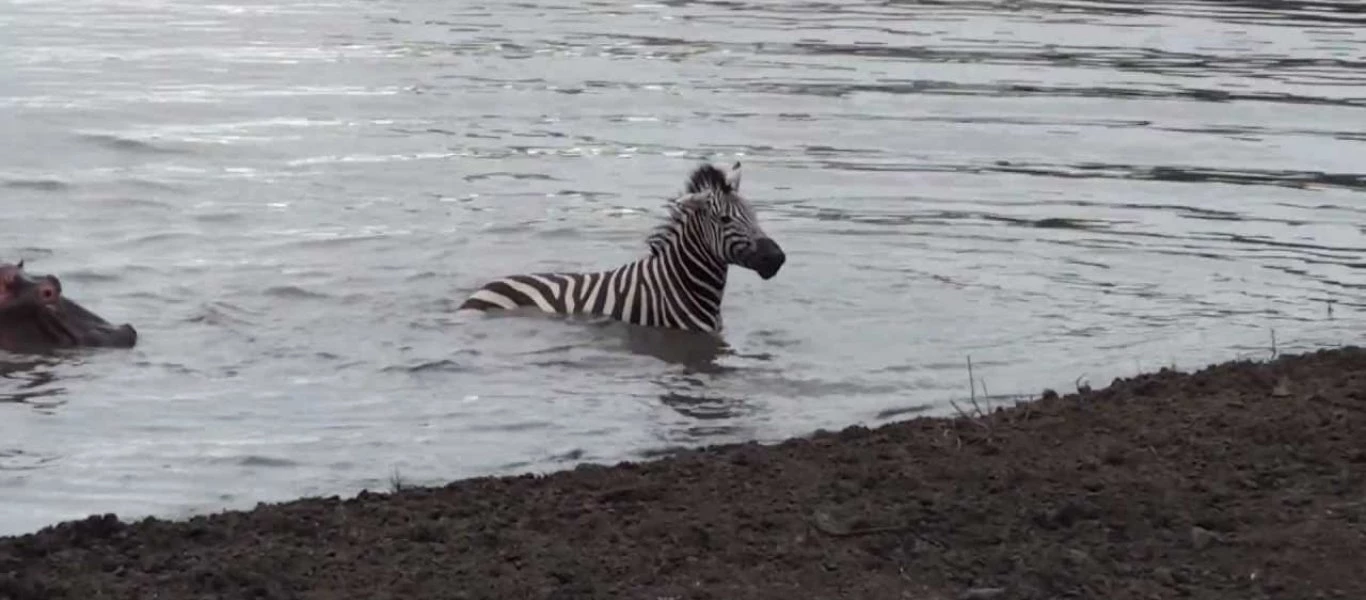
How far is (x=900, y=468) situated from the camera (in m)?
8.12

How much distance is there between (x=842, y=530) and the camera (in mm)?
7191

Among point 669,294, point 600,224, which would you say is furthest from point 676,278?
point 600,224

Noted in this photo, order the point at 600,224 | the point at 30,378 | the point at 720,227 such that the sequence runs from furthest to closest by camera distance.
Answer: the point at 600,224
the point at 720,227
the point at 30,378

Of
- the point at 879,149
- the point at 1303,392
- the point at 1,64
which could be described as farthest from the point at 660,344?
the point at 1,64

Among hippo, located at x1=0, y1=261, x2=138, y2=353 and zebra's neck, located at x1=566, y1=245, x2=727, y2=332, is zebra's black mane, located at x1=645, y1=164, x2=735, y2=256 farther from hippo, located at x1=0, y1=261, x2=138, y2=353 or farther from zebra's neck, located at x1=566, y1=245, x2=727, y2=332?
hippo, located at x1=0, y1=261, x2=138, y2=353

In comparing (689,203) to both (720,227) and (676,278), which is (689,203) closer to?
(720,227)

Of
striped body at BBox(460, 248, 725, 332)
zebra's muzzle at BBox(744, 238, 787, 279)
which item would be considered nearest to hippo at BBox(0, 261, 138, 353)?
striped body at BBox(460, 248, 725, 332)

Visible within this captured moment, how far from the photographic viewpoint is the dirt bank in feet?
21.7

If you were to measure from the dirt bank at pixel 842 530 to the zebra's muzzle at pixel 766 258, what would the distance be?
429cm

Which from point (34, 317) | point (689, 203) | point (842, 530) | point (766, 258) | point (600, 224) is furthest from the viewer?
point (600, 224)

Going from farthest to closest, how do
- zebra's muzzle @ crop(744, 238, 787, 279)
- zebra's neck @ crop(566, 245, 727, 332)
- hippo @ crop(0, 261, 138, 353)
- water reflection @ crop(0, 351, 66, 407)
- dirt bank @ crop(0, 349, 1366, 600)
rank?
zebra's neck @ crop(566, 245, 727, 332), zebra's muzzle @ crop(744, 238, 787, 279), hippo @ crop(0, 261, 138, 353), water reflection @ crop(0, 351, 66, 407), dirt bank @ crop(0, 349, 1366, 600)

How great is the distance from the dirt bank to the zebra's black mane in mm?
4822

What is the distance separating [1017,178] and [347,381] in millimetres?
9442

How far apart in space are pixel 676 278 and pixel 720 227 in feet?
1.62
